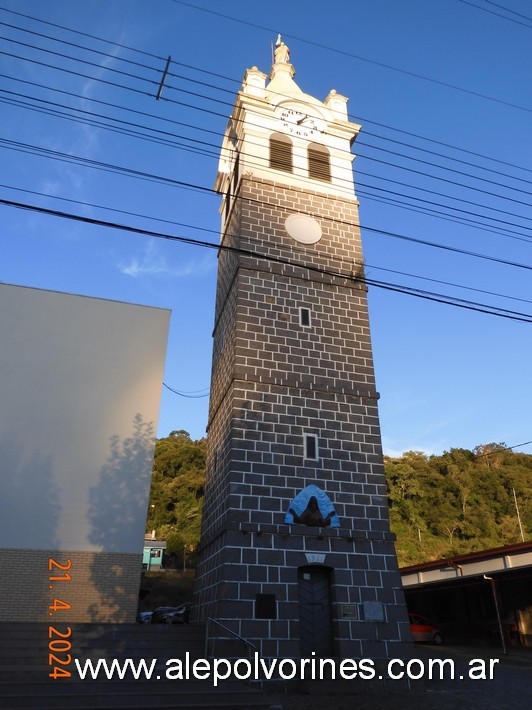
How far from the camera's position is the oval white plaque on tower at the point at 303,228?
17.5m

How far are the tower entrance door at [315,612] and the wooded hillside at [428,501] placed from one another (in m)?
27.3

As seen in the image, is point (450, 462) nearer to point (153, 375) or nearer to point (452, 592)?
point (452, 592)

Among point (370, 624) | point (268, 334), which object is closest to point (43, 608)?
point (370, 624)

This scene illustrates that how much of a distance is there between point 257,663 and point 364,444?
6221 millimetres

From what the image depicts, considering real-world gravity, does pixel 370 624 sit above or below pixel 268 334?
below

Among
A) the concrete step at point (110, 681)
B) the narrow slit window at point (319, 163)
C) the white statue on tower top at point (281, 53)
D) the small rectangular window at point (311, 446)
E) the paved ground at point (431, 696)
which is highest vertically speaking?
the white statue on tower top at point (281, 53)

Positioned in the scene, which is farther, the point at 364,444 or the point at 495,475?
the point at 495,475

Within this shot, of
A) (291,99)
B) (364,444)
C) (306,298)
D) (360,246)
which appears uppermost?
(291,99)

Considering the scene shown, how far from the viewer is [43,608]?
47.7ft

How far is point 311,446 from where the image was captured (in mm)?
14344

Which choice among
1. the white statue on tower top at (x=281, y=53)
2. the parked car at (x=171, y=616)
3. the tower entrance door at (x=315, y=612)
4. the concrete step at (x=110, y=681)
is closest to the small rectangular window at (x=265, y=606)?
the tower entrance door at (x=315, y=612)

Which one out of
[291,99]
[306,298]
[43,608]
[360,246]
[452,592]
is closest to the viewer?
[43,608]

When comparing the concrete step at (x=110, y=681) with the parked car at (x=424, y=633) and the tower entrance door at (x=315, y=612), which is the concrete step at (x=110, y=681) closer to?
the tower entrance door at (x=315, y=612)

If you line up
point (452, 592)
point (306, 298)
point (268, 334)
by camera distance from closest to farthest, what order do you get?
point (268, 334), point (306, 298), point (452, 592)
